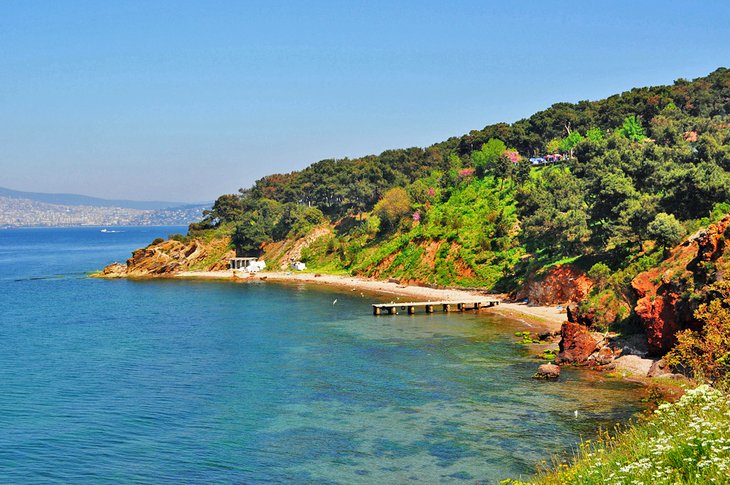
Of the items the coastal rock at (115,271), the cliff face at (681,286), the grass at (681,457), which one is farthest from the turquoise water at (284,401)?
the coastal rock at (115,271)

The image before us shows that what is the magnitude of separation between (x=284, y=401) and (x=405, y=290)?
207 feet

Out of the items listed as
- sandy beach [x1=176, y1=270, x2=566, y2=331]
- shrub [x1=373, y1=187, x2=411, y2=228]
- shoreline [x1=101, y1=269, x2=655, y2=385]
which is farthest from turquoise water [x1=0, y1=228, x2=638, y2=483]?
shrub [x1=373, y1=187, x2=411, y2=228]

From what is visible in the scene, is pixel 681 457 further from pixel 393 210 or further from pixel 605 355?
pixel 393 210

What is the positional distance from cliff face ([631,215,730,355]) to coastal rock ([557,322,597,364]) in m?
4.82

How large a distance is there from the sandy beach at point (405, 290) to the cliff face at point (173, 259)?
4.00 m

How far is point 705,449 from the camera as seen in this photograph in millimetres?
17031

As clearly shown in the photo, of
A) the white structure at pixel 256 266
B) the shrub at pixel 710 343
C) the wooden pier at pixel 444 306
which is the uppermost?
the white structure at pixel 256 266

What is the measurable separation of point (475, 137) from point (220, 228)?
67.9 m

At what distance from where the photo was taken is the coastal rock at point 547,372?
51750 millimetres

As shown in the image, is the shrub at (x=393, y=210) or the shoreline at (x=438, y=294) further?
the shrub at (x=393, y=210)

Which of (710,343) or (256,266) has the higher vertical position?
(256,266)

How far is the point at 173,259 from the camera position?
15000cm

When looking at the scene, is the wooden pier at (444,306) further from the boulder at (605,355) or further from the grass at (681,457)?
the grass at (681,457)

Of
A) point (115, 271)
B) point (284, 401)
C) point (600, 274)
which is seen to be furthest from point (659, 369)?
point (115, 271)
